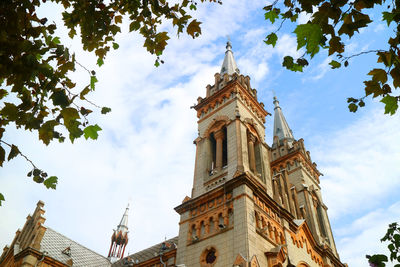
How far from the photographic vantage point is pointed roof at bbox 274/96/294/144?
3147 cm

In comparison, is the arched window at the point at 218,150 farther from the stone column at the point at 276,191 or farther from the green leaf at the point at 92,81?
the green leaf at the point at 92,81

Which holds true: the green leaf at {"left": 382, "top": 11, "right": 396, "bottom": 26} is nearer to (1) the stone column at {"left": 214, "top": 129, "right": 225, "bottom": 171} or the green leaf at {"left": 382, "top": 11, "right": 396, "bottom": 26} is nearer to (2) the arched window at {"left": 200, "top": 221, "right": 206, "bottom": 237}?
(2) the arched window at {"left": 200, "top": 221, "right": 206, "bottom": 237}

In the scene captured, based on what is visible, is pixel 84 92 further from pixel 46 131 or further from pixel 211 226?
pixel 211 226

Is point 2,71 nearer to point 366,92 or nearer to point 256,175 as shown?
point 366,92

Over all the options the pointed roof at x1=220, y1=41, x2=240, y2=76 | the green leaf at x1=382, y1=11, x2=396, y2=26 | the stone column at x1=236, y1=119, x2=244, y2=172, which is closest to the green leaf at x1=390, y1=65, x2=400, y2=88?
the green leaf at x1=382, y1=11, x2=396, y2=26

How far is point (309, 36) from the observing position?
3.75m

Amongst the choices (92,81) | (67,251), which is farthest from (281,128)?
(92,81)

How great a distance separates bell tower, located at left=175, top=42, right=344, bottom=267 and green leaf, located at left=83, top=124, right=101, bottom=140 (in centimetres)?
973

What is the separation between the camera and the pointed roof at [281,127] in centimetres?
3147

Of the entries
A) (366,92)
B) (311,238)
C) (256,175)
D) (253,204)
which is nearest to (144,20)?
(366,92)

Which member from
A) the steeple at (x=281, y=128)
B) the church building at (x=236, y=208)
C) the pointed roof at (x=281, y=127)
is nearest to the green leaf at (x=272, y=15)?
the church building at (x=236, y=208)

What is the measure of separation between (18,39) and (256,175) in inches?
590

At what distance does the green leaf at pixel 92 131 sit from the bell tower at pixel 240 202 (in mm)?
9732

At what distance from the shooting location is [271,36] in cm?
456
